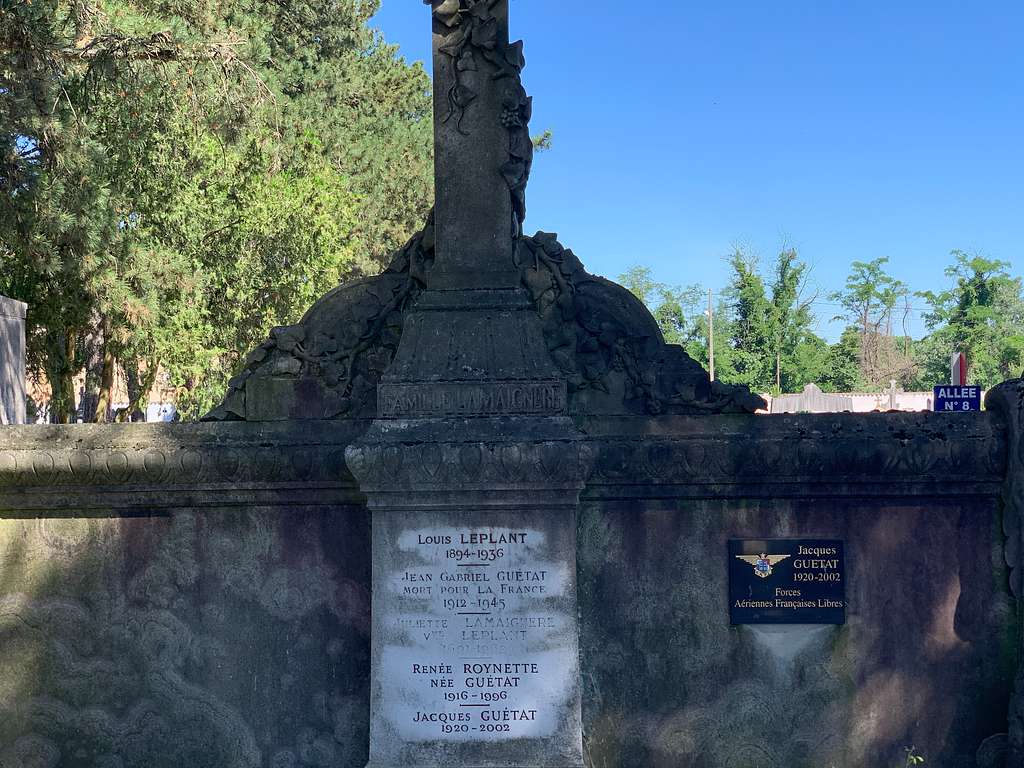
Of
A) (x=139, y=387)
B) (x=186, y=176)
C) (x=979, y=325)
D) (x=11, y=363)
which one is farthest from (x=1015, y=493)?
(x=979, y=325)

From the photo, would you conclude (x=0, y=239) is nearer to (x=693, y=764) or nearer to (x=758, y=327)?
(x=693, y=764)

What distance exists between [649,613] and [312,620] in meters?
1.83

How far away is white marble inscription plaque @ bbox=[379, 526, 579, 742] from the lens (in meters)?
4.85

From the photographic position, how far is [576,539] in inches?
205

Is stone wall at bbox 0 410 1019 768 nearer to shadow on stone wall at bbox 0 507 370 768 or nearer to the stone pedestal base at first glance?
shadow on stone wall at bbox 0 507 370 768

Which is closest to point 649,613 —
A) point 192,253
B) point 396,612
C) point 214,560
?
point 396,612

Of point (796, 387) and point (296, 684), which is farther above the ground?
point (796, 387)

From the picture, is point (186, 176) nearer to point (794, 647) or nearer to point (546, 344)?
point (546, 344)

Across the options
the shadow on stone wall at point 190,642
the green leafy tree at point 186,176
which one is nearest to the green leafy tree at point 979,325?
the green leafy tree at point 186,176

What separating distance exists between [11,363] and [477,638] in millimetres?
7396

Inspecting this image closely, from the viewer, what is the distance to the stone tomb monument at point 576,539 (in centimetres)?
530

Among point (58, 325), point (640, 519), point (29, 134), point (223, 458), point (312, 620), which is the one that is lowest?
point (312, 620)

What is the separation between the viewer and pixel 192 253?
18.6 metres

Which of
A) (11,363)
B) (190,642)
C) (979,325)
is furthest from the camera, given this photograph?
(979,325)
